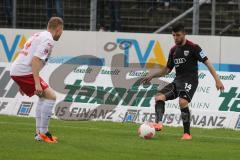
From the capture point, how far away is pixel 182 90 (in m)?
14.8

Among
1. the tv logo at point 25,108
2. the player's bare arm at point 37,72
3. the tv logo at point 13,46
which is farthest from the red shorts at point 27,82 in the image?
the tv logo at point 13,46

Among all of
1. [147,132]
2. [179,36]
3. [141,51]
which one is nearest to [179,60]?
[179,36]

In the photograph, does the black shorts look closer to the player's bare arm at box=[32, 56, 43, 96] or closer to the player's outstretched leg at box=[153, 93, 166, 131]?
the player's outstretched leg at box=[153, 93, 166, 131]

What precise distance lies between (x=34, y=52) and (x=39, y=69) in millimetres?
332

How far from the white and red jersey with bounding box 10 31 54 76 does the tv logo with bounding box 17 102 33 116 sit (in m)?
6.22

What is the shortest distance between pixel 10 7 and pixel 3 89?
4918mm

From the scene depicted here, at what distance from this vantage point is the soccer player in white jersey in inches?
498

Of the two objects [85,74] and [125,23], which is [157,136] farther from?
[125,23]

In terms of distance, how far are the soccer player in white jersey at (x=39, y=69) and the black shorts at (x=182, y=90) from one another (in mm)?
2766

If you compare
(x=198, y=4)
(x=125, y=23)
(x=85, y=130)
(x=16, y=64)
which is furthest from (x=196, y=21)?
(x=16, y=64)

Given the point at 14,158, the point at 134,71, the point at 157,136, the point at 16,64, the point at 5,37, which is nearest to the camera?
the point at 14,158

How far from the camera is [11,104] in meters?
19.4

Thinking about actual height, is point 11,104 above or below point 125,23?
below

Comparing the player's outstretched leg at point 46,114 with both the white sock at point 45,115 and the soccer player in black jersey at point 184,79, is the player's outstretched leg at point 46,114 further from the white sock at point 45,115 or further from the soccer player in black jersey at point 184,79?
the soccer player in black jersey at point 184,79
